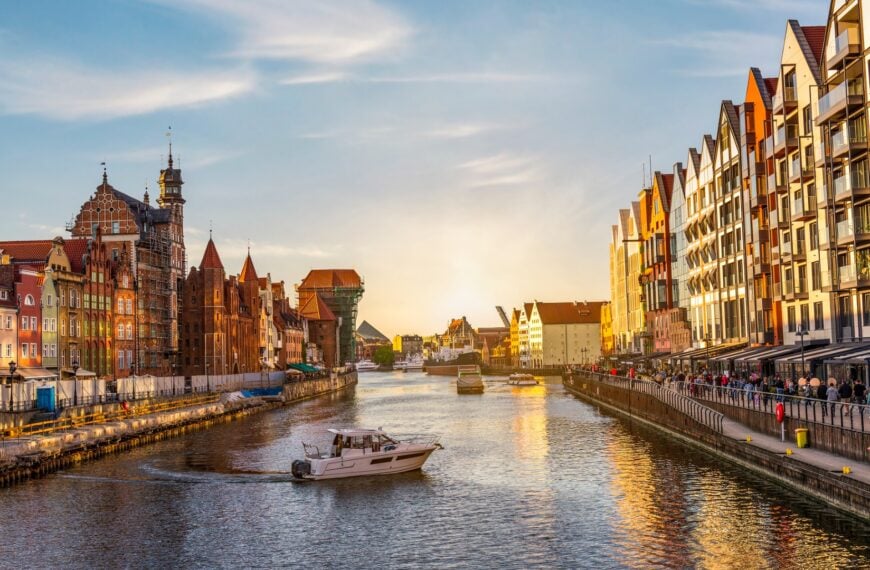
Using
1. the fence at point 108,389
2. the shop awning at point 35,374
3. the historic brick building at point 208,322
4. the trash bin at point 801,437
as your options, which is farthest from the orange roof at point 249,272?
the trash bin at point 801,437

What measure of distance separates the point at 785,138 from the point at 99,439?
5498cm

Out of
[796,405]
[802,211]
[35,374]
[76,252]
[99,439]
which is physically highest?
[76,252]

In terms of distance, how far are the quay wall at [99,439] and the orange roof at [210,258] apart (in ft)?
114

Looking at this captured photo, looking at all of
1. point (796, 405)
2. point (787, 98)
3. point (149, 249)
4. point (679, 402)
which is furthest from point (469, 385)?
point (796, 405)

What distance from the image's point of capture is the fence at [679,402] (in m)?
53.3

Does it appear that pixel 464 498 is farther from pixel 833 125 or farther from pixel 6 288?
pixel 6 288

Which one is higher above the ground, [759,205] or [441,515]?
[759,205]

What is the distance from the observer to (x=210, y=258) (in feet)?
446

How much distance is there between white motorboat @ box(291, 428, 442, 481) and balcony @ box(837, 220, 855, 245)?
2944 cm

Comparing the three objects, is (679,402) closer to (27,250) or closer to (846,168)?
(846,168)

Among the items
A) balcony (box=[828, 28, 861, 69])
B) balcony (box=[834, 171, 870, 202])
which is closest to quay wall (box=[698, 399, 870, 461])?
balcony (box=[834, 171, 870, 202])

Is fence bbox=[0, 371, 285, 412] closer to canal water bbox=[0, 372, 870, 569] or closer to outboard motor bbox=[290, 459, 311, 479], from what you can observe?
canal water bbox=[0, 372, 870, 569]

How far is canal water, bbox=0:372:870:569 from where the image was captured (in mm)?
31516

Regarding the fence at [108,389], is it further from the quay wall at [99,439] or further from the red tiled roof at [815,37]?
the red tiled roof at [815,37]
